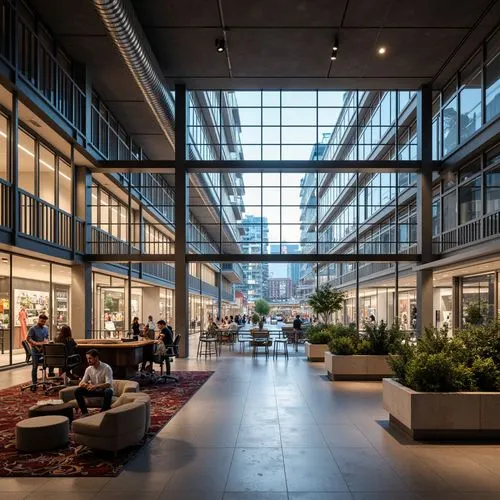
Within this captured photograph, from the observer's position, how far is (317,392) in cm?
1113

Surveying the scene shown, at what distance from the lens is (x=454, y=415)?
7.10 meters

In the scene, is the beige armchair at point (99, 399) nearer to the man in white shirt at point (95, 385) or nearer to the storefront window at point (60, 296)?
the man in white shirt at point (95, 385)

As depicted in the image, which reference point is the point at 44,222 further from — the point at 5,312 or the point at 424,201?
the point at 424,201

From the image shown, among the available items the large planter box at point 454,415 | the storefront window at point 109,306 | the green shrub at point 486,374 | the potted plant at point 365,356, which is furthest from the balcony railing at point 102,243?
the green shrub at point 486,374

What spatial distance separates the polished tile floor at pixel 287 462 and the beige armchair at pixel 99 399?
34.5 inches

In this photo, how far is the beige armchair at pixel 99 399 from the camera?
812 cm

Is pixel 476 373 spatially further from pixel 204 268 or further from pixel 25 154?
pixel 204 268

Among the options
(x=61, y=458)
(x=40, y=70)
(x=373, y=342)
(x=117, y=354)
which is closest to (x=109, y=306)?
(x=117, y=354)

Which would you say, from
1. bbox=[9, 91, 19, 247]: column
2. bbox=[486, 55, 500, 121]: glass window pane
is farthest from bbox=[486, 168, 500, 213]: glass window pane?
bbox=[9, 91, 19, 247]: column

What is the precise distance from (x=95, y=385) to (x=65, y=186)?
11.6m

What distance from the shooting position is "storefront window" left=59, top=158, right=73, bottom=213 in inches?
687

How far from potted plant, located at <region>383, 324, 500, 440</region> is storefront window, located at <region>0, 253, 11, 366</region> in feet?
39.1

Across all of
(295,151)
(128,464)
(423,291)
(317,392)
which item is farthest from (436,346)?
(295,151)

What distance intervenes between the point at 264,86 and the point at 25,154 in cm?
964
